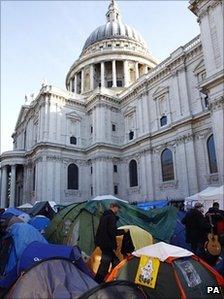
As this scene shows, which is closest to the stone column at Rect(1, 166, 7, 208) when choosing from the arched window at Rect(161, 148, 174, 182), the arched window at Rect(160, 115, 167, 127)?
the arched window at Rect(161, 148, 174, 182)

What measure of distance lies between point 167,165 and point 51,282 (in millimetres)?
25855

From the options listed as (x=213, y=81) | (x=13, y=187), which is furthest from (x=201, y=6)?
(x=13, y=187)

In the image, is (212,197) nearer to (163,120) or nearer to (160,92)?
(163,120)

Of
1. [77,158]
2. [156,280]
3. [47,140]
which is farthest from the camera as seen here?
[77,158]

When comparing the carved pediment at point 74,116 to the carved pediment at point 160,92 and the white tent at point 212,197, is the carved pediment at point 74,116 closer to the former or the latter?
the carved pediment at point 160,92

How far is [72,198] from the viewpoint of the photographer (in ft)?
112

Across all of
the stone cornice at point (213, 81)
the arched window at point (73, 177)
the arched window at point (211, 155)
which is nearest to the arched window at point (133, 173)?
the arched window at point (73, 177)

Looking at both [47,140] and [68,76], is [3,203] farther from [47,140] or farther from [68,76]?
[68,76]

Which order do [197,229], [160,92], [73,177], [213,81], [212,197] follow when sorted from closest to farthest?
1. [197,229]
2. [212,197]
3. [213,81]
4. [160,92]
5. [73,177]

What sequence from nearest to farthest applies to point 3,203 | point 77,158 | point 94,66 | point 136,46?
1. point 77,158
2. point 3,203
3. point 94,66
4. point 136,46

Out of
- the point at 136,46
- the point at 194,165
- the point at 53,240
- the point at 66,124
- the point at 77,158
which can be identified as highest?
the point at 136,46

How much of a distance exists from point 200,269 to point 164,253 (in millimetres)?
714

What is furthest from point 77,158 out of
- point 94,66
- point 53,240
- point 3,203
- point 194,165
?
point 53,240

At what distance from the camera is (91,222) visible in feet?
30.3
